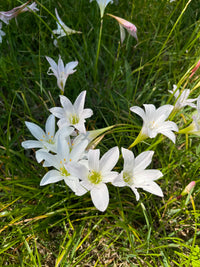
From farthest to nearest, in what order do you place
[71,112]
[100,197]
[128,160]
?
[71,112], [128,160], [100,197]

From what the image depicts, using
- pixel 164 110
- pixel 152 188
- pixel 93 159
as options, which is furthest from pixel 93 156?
pixel 164 110

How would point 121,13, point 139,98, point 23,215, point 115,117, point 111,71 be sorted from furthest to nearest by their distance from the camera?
point 121,13, point 111,71, point 139,98, point 115,117, point 23,215

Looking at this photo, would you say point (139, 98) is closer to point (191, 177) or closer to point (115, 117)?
point (115, 117)

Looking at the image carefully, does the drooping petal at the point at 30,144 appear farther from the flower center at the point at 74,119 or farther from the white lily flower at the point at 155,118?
the white lily flower at the point at 155,118

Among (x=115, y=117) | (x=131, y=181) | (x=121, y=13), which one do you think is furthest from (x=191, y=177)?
(x=121, y=13)

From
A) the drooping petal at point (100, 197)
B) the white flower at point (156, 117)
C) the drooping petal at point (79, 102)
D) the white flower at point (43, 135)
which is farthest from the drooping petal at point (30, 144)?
the white flower at point (156, 117)

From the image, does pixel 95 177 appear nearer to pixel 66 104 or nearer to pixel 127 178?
pixel 127 178
